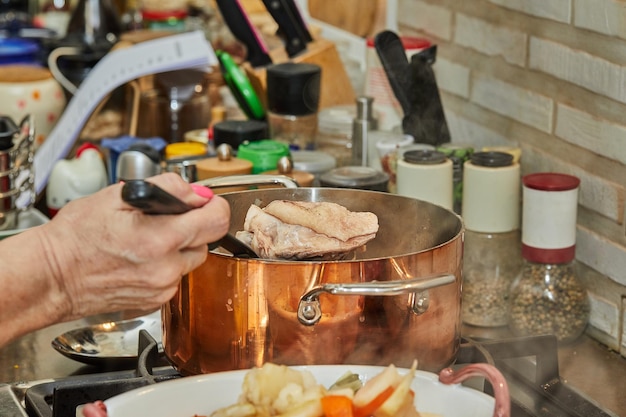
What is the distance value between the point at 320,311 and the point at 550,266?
1.59 ft

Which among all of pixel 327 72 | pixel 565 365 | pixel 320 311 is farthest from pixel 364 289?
pixel 327 72

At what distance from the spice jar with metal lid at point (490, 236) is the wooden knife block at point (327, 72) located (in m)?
0.69

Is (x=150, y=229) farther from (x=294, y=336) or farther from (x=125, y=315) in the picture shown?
(x=125, y=315)

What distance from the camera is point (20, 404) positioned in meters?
1.08

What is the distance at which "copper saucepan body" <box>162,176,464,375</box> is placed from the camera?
0.93m

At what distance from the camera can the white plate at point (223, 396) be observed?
34.7 inches

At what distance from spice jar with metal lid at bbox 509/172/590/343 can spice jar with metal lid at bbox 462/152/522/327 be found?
0.05 m

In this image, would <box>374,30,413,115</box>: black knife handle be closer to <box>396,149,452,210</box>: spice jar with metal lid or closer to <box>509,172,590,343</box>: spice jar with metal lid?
<box>396,149,452,210</box>: spice jar with metal lid

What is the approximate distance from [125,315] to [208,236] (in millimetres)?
602

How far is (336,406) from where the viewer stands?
83 cm

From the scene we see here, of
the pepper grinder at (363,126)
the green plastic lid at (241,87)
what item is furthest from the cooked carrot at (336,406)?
the green plastic lid at (241,87)

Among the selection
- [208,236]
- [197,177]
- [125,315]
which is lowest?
[125,315]

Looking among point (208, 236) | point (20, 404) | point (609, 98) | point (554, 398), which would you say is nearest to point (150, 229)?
point (208, 236)

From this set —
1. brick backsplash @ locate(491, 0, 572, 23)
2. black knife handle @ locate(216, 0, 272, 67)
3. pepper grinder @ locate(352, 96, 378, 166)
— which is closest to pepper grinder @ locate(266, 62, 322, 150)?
pepper grinder @ locate(352, 96, 378, 166)
